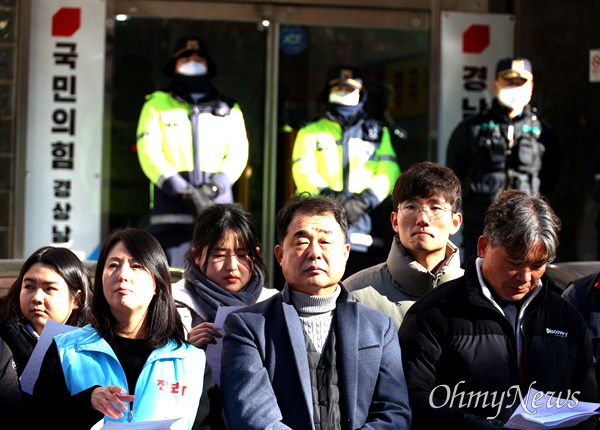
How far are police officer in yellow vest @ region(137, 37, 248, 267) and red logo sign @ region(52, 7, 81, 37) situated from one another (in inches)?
41.8

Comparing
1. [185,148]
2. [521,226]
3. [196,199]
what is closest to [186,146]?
[185,148]

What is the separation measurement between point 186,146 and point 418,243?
331 centimetres

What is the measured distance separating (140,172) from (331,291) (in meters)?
4.83

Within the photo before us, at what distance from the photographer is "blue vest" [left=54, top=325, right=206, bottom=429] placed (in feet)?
12.3

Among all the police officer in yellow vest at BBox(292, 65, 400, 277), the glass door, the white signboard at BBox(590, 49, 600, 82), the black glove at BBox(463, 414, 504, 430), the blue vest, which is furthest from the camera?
the glass door

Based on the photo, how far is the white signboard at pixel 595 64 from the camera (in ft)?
28.6

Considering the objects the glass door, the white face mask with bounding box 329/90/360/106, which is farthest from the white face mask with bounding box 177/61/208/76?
the glass door

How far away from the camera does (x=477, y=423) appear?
3873 millimetres

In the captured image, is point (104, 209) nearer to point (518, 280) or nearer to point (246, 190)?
point (246, 190)

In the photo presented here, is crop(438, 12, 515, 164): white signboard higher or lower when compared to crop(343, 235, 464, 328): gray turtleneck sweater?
higher

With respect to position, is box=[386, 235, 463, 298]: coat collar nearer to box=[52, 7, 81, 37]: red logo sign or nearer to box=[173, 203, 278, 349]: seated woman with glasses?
box=[173, 203, 278, 349]: seated woman with glasses

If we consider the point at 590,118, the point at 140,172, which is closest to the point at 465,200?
the point at 590,118

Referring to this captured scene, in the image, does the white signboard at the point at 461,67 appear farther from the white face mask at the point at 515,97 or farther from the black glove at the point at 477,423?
the black glove at the point at 477,423

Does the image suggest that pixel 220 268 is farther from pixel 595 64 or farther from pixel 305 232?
pixel 595 64
